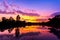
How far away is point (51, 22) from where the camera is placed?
269 feet

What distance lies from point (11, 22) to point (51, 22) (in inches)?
616

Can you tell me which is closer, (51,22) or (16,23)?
(16,23)

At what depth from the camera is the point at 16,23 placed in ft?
253

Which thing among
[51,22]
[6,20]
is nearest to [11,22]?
[6,20]

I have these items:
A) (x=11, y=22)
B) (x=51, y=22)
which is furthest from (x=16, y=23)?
(x=51, y=22)

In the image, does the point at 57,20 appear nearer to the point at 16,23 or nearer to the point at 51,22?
the point at 51,22

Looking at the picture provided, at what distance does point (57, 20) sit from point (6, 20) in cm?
1767

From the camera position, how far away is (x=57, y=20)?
79.5 meters

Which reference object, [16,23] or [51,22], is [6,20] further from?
[51,22]

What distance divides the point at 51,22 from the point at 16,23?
516 inches

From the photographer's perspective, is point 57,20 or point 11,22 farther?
point 57,20

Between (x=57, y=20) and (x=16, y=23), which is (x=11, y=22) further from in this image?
(x=57, y=20)

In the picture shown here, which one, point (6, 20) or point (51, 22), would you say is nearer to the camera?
point (6, 20)

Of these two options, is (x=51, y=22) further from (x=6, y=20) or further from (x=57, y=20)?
(x=6, y=20)
